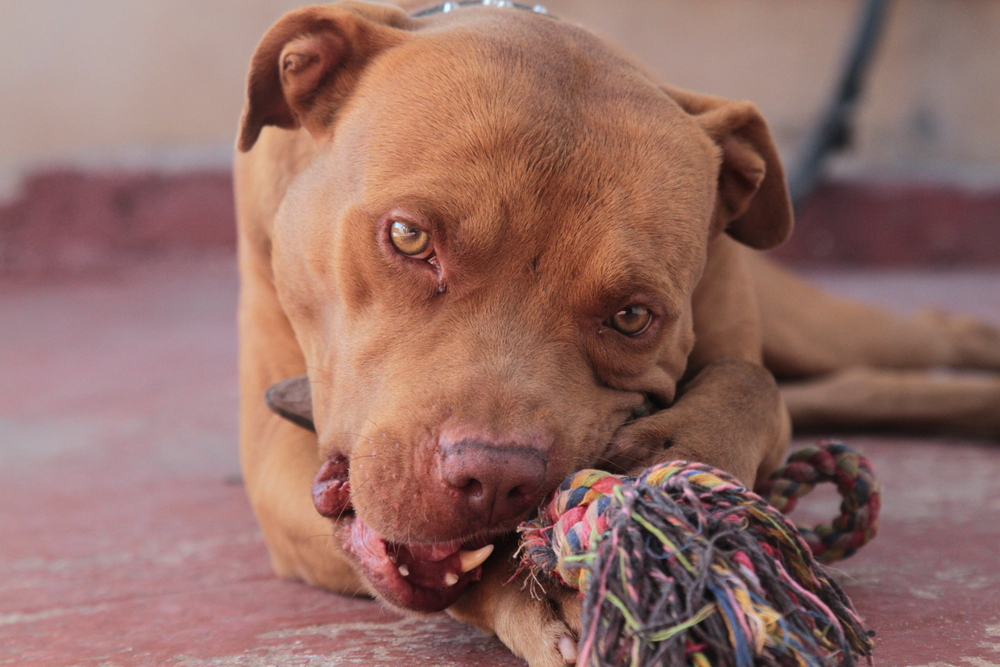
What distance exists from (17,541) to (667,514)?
2026mm

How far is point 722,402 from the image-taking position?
2105mm

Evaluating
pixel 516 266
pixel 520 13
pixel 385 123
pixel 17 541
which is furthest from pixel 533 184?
pixel 17 541

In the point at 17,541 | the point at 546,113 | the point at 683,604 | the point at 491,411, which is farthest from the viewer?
the point at 17,541

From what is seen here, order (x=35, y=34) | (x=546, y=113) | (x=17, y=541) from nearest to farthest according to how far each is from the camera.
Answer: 1. (x=546, y=113)
2. (x=17, y=541)
3. (x=35, y=34)

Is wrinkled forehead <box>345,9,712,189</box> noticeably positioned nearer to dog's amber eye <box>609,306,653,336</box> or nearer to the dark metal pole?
dog's amber eye <box>609,306,653,336</box>

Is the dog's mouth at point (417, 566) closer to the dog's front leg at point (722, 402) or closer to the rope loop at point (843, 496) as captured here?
the dog's front leg at point (722, 402)

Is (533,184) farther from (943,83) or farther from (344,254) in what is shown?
(943,83)

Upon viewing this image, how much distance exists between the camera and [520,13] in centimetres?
235

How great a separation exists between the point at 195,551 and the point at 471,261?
4.11 feet

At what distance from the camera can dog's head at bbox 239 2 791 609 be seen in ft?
5.65

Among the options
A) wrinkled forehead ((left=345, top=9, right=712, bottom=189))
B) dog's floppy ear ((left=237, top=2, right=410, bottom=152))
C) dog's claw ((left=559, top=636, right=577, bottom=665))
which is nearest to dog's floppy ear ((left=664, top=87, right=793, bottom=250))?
wrinkled forehead ((left=345, top=9, right=712, bottom=189))

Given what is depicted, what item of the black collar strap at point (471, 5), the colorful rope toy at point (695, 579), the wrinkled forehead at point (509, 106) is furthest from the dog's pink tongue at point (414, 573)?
the black collar strap at point (471, 5)

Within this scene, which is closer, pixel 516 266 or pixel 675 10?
pixel 516 266

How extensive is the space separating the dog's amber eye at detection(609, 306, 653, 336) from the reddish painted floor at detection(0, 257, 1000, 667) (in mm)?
596
